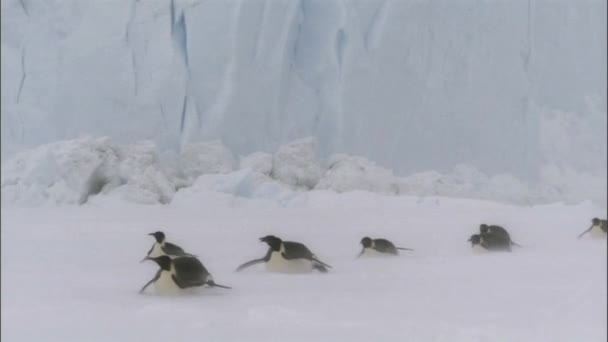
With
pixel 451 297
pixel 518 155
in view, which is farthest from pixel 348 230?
pixel 518 155

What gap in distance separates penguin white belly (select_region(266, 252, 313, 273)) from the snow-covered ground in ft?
0.09

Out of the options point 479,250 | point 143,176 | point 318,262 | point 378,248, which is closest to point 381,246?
point 378,248

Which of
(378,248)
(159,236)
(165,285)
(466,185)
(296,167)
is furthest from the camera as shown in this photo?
(466,185)

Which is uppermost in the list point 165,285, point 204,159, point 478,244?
point 204,159

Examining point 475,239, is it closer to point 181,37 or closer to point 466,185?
point 466,185

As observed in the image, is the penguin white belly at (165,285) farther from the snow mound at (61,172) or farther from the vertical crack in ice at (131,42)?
the vertical crack in ice at (131,42)

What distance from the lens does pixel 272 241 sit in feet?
3.89

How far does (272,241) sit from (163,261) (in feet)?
0.74

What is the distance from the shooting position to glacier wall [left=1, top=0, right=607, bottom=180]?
1350mm

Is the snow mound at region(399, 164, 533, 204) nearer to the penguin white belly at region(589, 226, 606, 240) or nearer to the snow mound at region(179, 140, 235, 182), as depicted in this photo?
the penguin white belly at region(589, 226, 606, 240)

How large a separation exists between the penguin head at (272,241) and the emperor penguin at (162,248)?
149 mm

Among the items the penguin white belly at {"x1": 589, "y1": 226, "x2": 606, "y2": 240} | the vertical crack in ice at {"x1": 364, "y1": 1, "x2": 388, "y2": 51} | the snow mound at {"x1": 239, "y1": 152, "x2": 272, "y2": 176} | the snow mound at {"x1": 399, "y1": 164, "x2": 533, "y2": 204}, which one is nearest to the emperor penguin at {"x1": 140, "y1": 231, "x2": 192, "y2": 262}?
the snow mound at {"x1": 239, "y1": 152, "x2": 272, "y2": 176}

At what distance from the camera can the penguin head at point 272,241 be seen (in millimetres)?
1182

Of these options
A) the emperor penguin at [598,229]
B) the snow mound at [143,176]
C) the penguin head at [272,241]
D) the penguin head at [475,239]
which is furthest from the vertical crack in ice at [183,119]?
the emperor penguin at [598,229]
